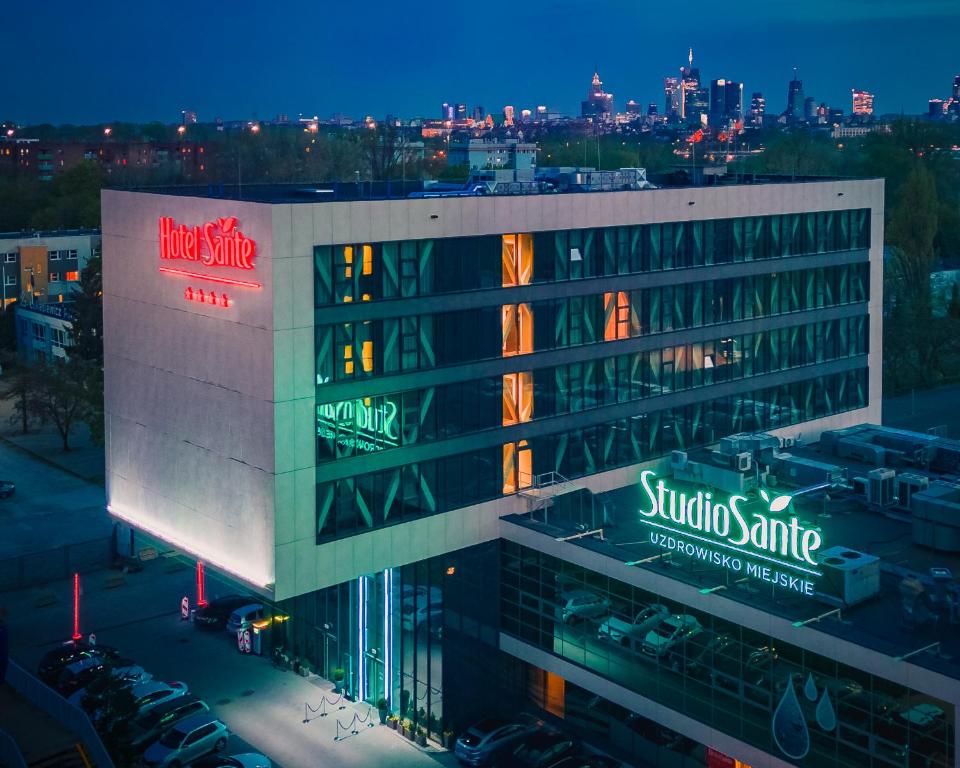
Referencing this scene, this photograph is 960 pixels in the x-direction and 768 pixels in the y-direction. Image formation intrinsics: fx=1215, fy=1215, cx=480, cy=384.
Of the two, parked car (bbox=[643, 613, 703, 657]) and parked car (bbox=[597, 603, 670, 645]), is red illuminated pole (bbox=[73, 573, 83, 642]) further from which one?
parked car (bbox=[643, 613, 703, 657])

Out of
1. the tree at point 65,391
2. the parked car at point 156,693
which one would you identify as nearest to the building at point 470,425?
the parked car at point 156,693

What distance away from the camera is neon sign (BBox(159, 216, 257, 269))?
3884 cm

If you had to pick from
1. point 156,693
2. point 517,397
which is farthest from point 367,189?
point 156,693

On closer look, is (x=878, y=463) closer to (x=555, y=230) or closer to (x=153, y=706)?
(x=555, y=230)

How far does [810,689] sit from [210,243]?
23.5m

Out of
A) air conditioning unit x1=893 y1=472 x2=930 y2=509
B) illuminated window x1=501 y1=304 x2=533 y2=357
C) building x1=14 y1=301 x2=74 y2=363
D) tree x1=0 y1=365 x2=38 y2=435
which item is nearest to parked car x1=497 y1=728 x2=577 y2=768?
illuminated window x1=501 y1=304 x2=533 y2=357

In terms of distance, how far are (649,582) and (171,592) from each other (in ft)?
95.3

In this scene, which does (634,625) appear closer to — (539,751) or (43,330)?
(539,751)

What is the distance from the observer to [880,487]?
150 feet

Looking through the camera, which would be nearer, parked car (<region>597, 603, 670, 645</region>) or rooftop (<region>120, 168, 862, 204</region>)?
parked car (<region>597, 603, 670, 645</region>)

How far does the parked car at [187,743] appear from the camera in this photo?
4216 centimetres

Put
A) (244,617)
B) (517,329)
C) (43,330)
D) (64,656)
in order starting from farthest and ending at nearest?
(43,330)
(244,617)
(64,656)
(517,329)

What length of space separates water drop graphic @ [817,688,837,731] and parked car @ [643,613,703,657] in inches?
184

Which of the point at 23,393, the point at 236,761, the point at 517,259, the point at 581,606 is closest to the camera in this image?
the point at 236,761
